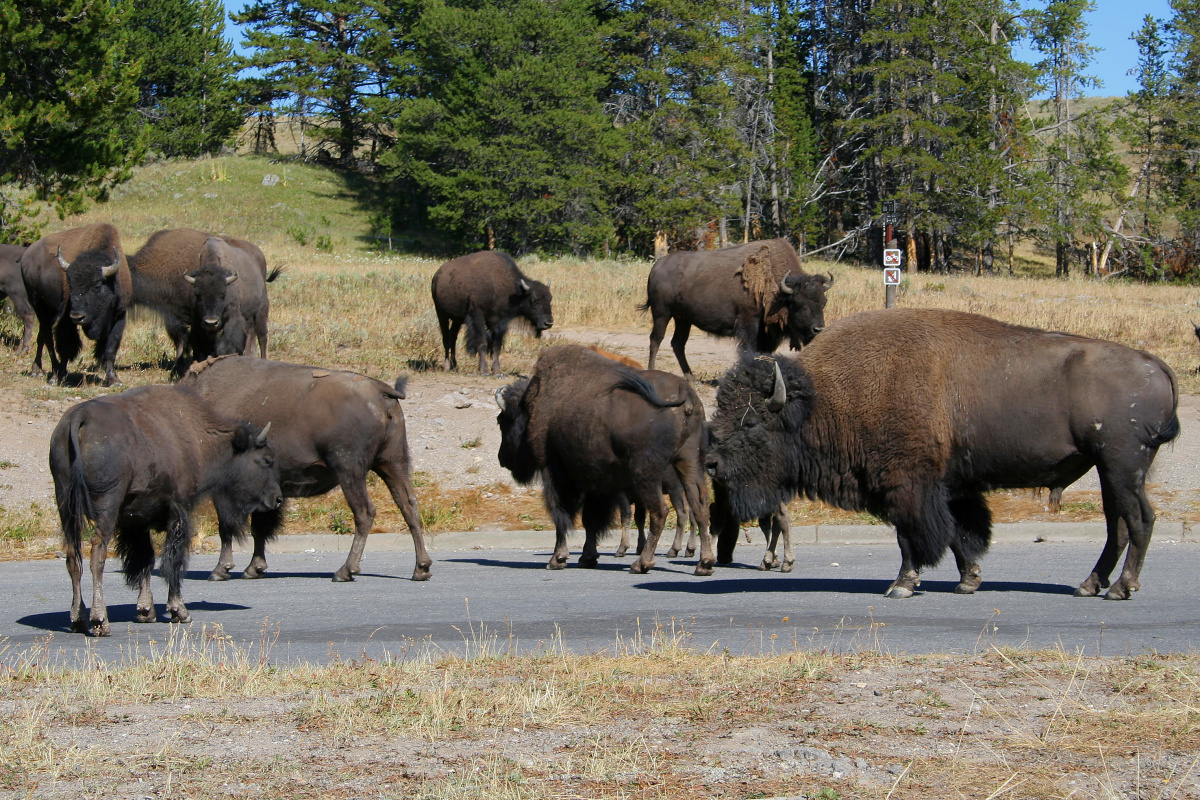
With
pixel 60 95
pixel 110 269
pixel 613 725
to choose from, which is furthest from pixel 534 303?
pixel 613 725

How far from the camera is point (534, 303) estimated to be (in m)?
23.6

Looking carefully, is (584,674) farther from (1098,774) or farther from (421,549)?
(421,549)

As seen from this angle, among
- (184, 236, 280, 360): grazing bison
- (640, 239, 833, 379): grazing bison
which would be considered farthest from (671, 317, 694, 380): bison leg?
(184, 236, 280, 360): grazing bison

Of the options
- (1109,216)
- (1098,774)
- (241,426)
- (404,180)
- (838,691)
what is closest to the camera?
(1098,774)

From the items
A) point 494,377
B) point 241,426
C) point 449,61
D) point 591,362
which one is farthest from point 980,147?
point 241,426

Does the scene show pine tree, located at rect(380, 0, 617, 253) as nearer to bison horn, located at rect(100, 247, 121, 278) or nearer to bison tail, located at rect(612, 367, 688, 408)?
bison horn, located at rect(100, 247, 121, 278)

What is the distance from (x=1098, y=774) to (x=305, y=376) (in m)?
8.88

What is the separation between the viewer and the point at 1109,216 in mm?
76875

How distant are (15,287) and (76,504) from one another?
1786 cm

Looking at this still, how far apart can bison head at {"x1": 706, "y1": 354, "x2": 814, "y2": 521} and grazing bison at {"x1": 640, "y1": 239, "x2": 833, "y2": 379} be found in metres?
10.9

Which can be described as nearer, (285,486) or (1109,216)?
(285,486)

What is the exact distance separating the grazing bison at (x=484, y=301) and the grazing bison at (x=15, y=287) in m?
8.18

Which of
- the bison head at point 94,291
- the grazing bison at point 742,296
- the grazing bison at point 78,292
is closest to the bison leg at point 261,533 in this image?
the grazing bison at point 78,292

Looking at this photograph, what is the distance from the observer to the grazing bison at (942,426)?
358 inches
